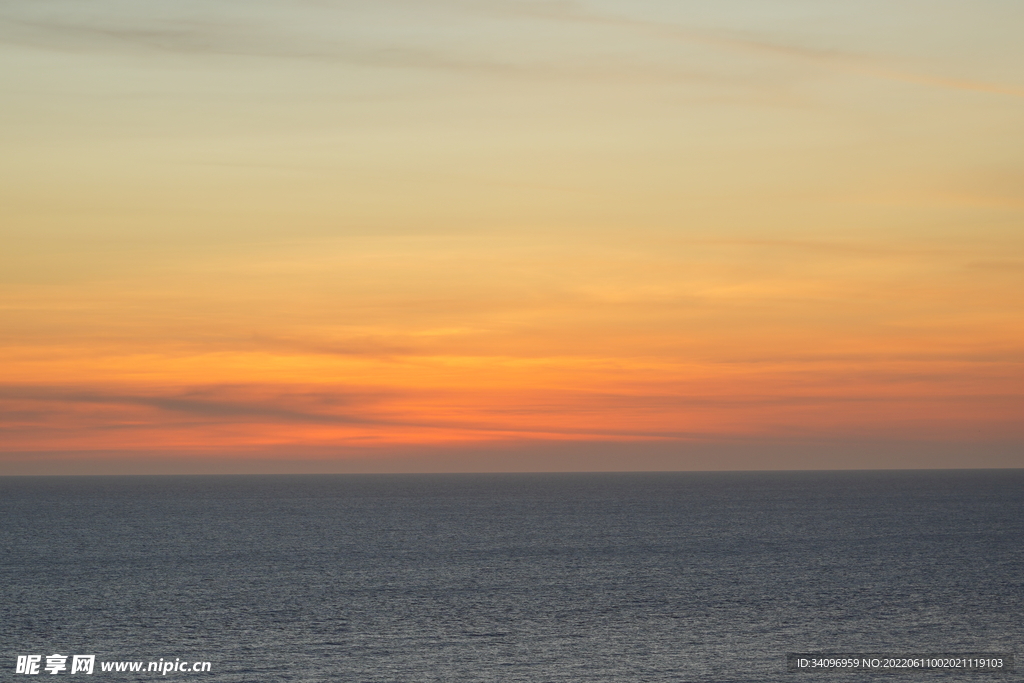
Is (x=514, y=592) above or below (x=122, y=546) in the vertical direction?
below

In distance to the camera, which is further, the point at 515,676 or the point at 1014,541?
the point at 1014,541

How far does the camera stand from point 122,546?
159 metres

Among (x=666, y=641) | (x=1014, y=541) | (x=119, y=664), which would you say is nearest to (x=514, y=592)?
(x=666, y=641)

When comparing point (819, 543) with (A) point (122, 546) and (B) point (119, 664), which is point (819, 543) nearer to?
(A) point (122, 546)

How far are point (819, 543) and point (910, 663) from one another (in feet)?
300

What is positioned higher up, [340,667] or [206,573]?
[206,573]

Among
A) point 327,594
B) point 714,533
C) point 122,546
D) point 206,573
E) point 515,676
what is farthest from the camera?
point 714,533

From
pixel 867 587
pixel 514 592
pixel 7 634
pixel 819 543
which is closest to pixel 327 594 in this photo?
pixel 514 592

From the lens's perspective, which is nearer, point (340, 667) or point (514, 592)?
point (340, 667)

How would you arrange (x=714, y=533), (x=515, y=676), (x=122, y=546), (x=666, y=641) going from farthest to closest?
(x=714, y=533) → (x=122, y=546) → (x=666, y=641) → (x=515, y=676)

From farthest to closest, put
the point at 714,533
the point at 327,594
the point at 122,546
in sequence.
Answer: the point at 714,533
the point at 122,546
the point at 327,594

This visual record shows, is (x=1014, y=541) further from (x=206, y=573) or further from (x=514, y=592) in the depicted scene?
(x=206, y=573)

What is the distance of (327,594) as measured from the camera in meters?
104

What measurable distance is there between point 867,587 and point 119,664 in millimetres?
71462
